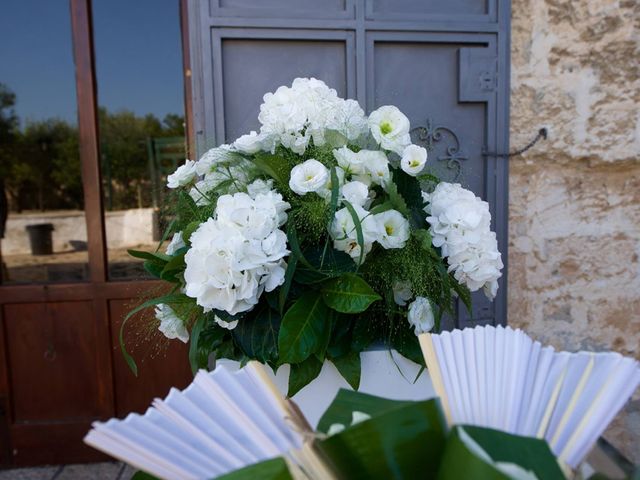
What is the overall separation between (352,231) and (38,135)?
310 cm

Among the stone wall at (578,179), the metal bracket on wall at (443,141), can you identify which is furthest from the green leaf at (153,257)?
the stone wall at (578,179)

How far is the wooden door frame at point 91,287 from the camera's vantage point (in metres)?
2.35

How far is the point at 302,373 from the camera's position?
3.06ft

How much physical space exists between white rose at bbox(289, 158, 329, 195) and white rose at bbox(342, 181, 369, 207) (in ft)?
0.15

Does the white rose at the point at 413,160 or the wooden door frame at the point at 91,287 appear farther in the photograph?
the wooden door frame at the point at 91,287

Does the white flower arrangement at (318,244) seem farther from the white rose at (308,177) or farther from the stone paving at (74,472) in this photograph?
the stone paving at (74,472)

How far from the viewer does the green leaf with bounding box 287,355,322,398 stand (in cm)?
92

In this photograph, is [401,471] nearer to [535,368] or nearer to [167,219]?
[535,368]

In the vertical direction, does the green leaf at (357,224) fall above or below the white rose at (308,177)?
below

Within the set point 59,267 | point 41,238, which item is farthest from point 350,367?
point 41,238

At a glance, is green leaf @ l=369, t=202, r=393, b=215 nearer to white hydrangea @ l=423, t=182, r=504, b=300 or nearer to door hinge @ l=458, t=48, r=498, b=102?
white hydrangea @ l=423, t=182, r=504, b=300

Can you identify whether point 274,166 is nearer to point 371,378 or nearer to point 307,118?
point 307,118

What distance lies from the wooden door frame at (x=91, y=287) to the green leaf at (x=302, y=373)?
1660mm

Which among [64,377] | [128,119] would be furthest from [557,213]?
[128,119]
